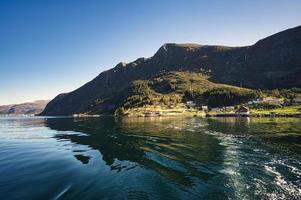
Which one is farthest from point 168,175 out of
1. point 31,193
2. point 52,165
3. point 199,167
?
point 52,165

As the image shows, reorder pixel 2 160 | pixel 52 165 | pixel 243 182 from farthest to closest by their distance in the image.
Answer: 1. pixel 2 160
2. pixel 52 165
3. pixel 243 182

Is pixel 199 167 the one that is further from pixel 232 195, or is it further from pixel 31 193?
pixel 31 193

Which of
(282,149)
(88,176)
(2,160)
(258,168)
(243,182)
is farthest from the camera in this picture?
(282,149)

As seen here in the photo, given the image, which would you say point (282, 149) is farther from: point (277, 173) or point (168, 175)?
point (168, 175)

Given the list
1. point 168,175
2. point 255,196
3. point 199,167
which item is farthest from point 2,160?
point 255,196

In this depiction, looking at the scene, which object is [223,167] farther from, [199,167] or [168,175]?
[168,175]

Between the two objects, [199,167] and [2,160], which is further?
[2,160]

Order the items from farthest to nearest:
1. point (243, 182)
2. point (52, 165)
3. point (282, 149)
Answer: point (282, 149) → point (52, 165) → point (243, 182)

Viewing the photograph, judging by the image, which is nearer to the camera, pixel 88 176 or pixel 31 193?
pixel 31 193

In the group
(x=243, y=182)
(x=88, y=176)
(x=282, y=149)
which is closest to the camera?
(x=243, y=182)

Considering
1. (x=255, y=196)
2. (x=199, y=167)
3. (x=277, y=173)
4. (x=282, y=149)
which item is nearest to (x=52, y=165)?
(x=199, y=167)
